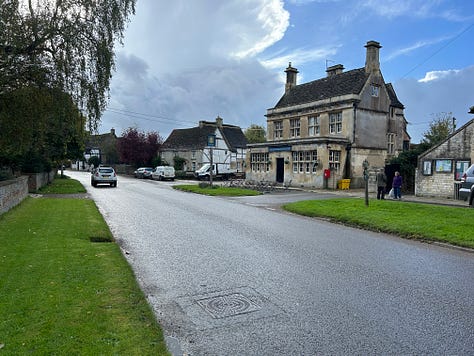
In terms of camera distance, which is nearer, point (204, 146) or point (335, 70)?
point (335, 70)

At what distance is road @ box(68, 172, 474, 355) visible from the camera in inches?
163

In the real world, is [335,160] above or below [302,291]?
above

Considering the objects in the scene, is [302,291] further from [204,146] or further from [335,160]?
[204,146]

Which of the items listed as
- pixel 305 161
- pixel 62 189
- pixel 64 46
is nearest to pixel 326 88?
pixel 305 161

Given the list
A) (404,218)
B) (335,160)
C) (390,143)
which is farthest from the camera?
(390,143)

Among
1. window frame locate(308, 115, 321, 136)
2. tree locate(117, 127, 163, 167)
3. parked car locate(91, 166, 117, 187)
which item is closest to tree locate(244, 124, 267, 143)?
tree locate(117, 127, 163, 167)

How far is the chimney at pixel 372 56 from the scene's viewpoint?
110ft

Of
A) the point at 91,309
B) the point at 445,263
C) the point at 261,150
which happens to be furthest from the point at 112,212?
the point at 261,150

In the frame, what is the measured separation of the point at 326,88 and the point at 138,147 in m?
35.0

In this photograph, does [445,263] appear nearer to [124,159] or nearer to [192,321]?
[192,321]

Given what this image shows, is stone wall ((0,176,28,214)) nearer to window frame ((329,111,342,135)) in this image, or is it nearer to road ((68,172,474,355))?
road ((68,172,474,355))

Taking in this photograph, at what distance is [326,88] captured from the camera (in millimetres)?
37000

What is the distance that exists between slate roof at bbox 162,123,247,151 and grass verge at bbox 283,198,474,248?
4222 centimetres

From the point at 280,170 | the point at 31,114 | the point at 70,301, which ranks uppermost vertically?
the point at 31,114
